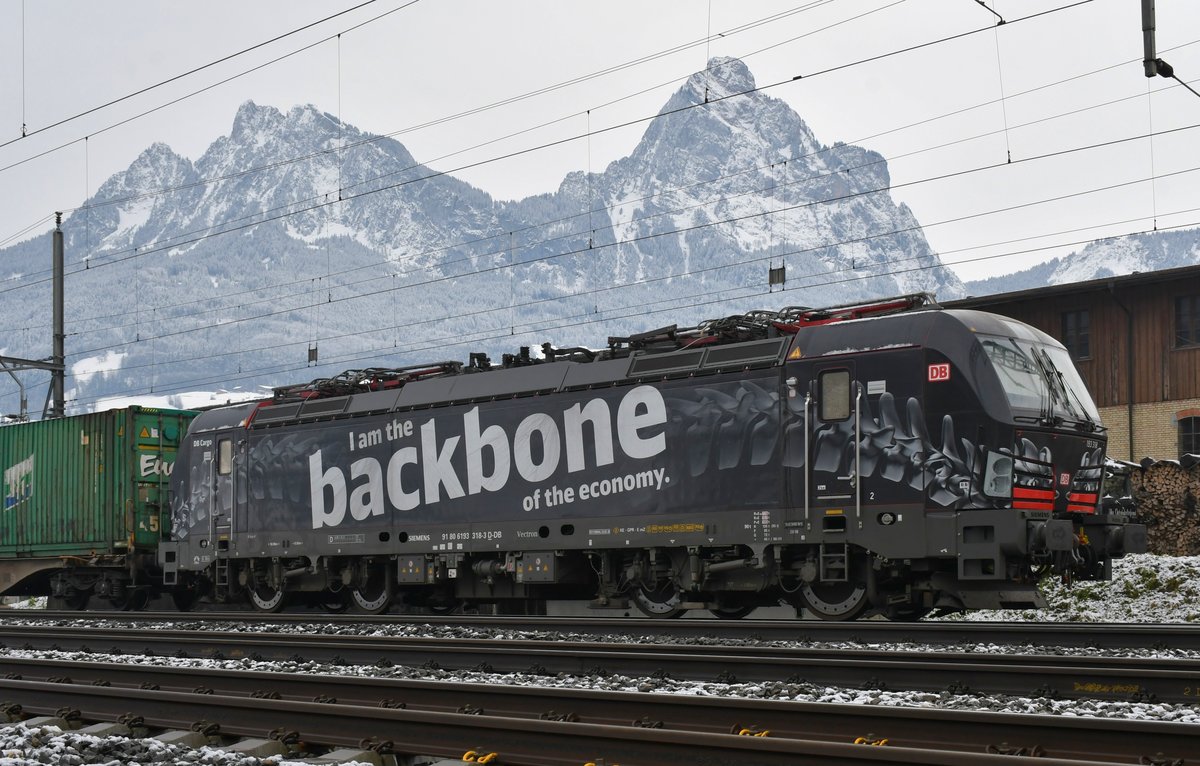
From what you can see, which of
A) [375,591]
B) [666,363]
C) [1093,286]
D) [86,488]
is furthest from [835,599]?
[1093,286]

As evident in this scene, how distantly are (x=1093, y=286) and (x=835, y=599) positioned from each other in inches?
827

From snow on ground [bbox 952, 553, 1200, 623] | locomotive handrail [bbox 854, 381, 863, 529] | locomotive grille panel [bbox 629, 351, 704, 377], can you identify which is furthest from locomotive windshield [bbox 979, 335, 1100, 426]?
locomotive grille panel [bbox 629, 351, 704, 377]

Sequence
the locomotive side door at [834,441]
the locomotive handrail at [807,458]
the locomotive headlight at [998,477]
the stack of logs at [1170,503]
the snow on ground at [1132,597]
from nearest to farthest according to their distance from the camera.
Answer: the locomotive headlight at [998,477] < the locomotive side door at [834,441] < the locomotive handrail at [807,458] < the snow on ground at [1132,597] < the stack of logs at [1170,503]

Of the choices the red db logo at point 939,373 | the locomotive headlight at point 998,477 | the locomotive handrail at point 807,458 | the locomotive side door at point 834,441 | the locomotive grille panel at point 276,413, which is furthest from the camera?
the locomotive grille panel at point 276,413

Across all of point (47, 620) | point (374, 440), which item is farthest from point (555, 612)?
point (47, 620)

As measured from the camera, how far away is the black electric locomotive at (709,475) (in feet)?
45.3

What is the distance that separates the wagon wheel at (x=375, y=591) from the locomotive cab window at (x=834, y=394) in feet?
26.9

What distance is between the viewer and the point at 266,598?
21.7m

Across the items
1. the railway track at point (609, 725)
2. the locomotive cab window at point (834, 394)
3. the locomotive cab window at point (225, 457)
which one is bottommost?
the railway track at point (609, 725)

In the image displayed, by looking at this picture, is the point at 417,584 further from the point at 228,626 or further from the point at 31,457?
the point at 31,457

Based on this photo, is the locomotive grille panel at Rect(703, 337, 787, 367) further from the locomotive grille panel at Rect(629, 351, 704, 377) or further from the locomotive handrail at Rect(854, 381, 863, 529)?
the locomotive handrail at Rect(854, 381, 863, 529)

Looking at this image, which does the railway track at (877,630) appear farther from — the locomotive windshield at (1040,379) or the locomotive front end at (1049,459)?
the locomotive windshield at (1040,379)

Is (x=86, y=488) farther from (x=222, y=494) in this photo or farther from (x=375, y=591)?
(x=375, y=591)

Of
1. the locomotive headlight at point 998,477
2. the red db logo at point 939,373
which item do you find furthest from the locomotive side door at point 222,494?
the locomotive headlight at point 998,477
